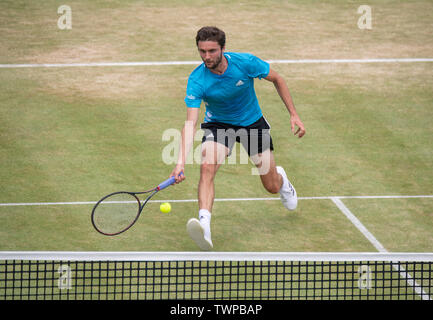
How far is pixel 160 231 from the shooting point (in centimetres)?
772

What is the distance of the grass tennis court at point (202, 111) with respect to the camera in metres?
7.76

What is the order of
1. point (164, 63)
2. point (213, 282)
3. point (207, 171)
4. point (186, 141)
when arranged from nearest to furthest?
1. point (213, 282)
2. point (186, 141)
3. point (207, 171)
4. point (164, 63)

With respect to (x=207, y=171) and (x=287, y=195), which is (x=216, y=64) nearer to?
(x=207, y=171)

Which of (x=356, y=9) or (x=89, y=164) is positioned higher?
(x=356, y=9)

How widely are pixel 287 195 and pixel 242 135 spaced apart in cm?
89

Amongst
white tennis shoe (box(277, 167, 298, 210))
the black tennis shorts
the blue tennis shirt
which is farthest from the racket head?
white tennis shoe (box(277, 167, 298, 210))

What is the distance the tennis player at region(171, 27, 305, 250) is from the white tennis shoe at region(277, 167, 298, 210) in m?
0.04

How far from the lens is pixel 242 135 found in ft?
24.3

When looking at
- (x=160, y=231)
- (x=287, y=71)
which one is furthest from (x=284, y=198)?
(x=287, y=71)

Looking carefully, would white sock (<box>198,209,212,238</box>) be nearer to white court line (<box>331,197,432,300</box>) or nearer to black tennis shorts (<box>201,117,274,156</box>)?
black tennis shorts (<box>201,117,274,156</box>)

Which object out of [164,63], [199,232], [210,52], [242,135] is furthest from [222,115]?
[164,63]

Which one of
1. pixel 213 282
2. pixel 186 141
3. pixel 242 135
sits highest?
pixel 186 141
